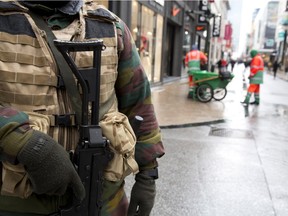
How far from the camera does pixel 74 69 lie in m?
1.24

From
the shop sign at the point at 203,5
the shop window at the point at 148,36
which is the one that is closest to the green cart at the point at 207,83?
the shop window at the point at 148,36

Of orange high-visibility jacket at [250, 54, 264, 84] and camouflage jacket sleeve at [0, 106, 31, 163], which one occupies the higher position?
camouflage jacket sleeve at [0, 106, 31, 163]

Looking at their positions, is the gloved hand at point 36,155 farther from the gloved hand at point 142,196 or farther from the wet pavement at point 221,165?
the wet pavement at point 221,165

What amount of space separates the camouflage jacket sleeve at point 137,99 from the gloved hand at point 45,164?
549 mm

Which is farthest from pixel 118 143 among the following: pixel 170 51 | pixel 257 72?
pixel 170 51

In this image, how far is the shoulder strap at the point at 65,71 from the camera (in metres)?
1.29

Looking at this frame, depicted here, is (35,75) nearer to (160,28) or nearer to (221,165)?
(221,165)

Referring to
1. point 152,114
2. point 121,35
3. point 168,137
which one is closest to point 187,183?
point 168,137

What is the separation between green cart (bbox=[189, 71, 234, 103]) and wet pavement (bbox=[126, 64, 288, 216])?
5.79ft

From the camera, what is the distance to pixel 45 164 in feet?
3.66

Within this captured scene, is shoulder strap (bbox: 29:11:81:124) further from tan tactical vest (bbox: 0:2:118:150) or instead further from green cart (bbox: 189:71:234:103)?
green cart (bbox: 189:71:234:103)

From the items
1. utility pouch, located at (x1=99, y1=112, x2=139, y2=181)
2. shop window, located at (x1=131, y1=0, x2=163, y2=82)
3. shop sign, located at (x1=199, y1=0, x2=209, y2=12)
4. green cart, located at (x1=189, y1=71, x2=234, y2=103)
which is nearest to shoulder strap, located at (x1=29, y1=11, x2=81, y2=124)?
utility pouch, located at (x1=99, y1=112, x2=139, y2=181)

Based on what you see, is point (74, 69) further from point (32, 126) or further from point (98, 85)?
point (32, 126)

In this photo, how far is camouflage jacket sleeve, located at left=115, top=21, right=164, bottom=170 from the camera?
1605mm
